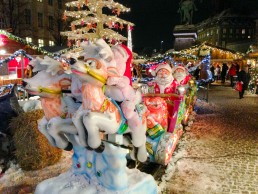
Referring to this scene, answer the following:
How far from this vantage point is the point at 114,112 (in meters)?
2.94

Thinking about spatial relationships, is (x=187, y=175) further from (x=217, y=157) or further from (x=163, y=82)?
(x=163, y=82)

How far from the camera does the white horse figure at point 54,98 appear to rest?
3.08 meters

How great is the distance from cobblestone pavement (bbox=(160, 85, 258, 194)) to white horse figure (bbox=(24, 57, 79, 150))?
2148 mm

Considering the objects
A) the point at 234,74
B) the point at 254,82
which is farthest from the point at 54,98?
the point at 234,74

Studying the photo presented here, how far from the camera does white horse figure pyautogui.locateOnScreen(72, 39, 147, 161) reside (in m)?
2.74

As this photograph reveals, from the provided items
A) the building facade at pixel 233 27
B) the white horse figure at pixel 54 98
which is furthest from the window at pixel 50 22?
the building facade at pixel 233 27

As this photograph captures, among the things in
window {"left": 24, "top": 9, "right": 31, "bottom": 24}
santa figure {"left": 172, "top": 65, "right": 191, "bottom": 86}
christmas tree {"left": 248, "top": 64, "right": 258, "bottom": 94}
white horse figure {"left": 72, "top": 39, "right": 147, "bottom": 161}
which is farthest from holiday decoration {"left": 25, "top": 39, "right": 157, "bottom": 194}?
window {"left": 24, "top": 9, "right": 31, "bottom": 24}

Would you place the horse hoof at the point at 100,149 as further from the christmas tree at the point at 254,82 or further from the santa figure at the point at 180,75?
the christmas tree at the point at 254,82

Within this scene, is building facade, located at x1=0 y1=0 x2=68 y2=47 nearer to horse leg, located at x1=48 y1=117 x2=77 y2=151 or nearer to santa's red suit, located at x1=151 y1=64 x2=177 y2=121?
santa's red suit, located at x1=151 y1=64 x2=177 y2=121

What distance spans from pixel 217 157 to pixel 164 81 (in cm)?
215

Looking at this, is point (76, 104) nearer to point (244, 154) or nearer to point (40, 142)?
point (40, 142)

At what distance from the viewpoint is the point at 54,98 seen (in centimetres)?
318

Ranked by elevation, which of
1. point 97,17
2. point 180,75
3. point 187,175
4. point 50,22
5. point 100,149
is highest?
point 50,22

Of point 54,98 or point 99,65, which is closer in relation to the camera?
point 99,65
